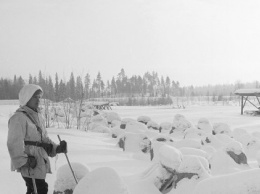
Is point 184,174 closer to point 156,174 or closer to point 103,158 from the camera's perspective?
point 156,174

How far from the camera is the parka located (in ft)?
7.63

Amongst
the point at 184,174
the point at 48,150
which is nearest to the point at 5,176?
the point at 48,150

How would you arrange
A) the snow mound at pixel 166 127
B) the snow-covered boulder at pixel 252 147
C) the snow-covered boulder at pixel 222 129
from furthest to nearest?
1. the snow mound at pixel 166 127
2. the snow-covered boulder at pixel 222 129
3. the snow-covered boulder at pixel 252 147

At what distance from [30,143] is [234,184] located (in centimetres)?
181

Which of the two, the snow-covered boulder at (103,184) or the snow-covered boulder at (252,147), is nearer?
the snow-covered boulder at (103,184)

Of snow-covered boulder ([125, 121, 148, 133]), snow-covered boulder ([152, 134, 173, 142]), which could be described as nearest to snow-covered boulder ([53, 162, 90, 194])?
snow-covered boulder ([152, 134, 173, 142])

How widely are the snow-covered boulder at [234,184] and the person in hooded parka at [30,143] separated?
137 centimetres

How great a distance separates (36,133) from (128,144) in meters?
5.01

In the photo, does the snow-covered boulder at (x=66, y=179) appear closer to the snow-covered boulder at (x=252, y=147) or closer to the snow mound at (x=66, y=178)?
the snow mound at (x=66, y=178)

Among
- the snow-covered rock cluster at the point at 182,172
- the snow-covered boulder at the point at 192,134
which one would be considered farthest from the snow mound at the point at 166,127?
the snow-covered rock cluster at the point at 182,172

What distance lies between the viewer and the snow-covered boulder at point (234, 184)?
2.19m

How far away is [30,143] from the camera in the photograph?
2.46 m

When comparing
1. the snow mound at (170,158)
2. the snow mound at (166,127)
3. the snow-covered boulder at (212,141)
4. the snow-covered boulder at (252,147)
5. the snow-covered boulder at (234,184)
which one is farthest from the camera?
the snow mound at (166,127)

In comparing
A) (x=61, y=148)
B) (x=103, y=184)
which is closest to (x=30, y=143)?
(x=61, y=148)
